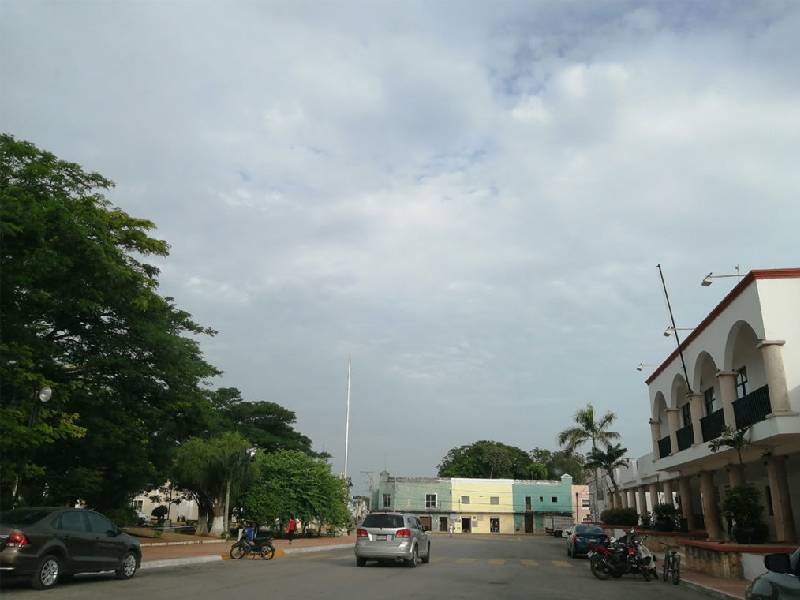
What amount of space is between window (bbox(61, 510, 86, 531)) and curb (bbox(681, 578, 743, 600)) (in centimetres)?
1362

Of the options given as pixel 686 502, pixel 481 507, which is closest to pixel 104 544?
pixel 686 502

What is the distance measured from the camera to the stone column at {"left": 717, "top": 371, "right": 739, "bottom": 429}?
21.1 metres

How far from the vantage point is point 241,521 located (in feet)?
145

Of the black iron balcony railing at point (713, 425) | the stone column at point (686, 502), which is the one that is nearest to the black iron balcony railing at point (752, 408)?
the black iron balcony railing at point (713, 425)

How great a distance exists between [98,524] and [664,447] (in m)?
→ 26.3

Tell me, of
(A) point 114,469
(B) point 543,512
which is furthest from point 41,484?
(B) point 543,512

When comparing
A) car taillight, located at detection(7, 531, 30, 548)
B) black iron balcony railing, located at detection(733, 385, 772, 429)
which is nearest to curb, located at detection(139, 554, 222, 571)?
car taillight, located at detection(7, 531, 30, 548)

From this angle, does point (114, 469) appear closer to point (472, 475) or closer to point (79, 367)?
point (79, 367)

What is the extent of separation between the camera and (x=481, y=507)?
87.2 meters

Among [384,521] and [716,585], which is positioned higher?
[384,521]

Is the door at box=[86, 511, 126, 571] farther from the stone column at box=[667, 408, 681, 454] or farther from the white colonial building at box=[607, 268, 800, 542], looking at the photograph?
the stone column at box=[667, 408, 681, 454]

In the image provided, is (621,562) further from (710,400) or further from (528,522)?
(528,522)

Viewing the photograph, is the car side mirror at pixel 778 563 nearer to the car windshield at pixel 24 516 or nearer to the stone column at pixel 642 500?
the car windshield at pixel 24 516

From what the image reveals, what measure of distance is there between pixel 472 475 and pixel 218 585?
97.2 meters
